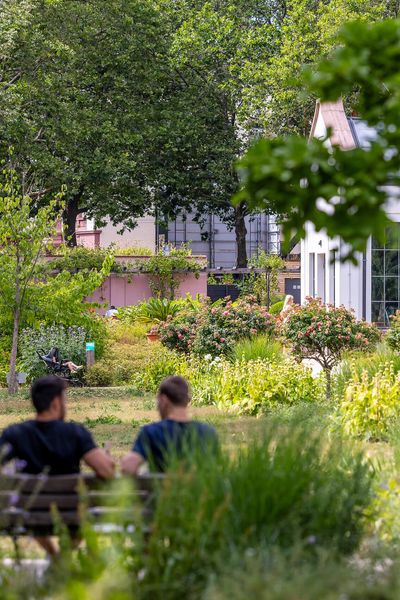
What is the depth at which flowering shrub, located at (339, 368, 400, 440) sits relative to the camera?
12.8 m

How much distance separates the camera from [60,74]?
131 feet

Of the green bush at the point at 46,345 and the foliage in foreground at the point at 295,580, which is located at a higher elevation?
the green bush at the point at 46,345

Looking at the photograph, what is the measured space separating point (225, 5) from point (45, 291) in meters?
28.8

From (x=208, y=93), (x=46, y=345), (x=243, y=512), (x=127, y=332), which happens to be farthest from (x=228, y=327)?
(x=208, y=93)

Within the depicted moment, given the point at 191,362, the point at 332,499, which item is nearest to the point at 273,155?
the point at 332,499

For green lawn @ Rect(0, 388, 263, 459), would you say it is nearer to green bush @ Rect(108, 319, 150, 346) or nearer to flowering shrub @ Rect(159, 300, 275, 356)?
flowering shrub @ Rect(159, 300, 275, 356)

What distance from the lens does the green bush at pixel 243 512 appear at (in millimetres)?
5246

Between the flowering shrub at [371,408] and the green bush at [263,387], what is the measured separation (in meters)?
3.00

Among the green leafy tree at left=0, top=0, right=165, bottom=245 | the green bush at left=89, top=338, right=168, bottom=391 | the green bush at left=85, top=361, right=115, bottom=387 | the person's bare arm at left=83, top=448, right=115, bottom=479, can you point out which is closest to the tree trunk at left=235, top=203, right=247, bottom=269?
the green leafy tree at left=0, top=0, right=165, bottom=245

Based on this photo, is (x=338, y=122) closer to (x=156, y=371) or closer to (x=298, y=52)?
(x=156, y=371)

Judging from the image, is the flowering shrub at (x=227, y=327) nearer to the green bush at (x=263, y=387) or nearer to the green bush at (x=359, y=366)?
the green bush at (x=263, y=387)

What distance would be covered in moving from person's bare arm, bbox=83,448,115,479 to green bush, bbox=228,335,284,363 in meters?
12.4

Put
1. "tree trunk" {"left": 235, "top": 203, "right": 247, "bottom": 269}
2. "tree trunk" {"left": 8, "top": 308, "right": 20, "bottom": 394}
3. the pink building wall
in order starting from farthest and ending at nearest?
"tree trunk" {"left": 235, "top": 203, "right": 247, "bottom": 269}, the pink building wall, "tree trunk" {"left": 8, "top": 308, "right": 20, "bottom": 394}

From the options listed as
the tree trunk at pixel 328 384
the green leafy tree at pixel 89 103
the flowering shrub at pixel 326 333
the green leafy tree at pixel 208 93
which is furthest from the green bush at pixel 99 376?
the green leafy tree at pixel 208 93
